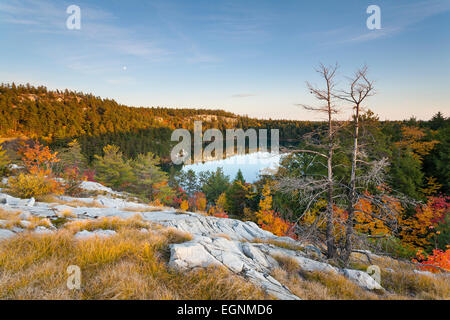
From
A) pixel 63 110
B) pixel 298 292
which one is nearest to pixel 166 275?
pixel 298 292

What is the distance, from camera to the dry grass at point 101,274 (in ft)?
8.18

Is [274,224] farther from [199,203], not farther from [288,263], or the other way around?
[199,203]

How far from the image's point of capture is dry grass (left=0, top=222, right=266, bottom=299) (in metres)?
2.49

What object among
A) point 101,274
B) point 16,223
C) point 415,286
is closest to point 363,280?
point 415,286

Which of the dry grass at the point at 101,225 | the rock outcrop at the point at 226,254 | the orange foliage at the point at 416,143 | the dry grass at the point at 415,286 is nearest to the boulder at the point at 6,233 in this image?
the rock outcrop at the point at 226,254

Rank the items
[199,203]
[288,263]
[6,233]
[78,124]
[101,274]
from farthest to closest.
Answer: [78,124] < [199,203] < [288,263] < [6,233] < [101,274]

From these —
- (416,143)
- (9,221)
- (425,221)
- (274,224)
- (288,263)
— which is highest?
(416,143)

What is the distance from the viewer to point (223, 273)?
3.29 m

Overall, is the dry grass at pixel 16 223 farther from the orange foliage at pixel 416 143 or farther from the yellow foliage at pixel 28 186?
the orange foliage at pixel 416 143

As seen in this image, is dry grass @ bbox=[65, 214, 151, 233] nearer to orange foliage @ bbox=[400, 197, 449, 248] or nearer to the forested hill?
orange foliage @ bbox=[400, 197, 449, 248]

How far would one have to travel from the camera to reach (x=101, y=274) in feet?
9.36

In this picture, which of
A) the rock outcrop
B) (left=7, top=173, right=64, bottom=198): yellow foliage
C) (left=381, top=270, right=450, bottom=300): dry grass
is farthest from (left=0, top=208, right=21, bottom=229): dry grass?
(left=381, top=270, right=450, bottom=300): dry grass
